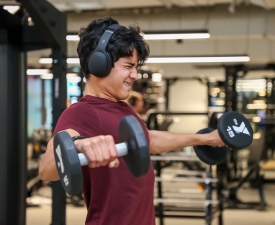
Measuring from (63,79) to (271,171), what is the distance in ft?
27.2

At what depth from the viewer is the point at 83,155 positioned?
100cm

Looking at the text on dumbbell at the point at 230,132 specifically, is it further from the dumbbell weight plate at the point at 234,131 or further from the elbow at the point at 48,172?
the elbow at the point at 48,172

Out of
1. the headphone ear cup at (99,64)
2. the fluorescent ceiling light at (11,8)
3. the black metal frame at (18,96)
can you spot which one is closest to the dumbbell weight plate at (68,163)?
the headphone ear cup at (99,64)

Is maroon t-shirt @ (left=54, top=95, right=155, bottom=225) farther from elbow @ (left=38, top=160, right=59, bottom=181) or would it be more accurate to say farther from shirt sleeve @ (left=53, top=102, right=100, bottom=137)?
elbow @ (left=38, top=160, right=59, bottom=181)

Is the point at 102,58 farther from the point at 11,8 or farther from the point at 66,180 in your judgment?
the point at 11,8

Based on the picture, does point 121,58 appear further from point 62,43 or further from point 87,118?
point 62,43

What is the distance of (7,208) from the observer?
125 inches

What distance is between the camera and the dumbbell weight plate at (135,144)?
3.38ft

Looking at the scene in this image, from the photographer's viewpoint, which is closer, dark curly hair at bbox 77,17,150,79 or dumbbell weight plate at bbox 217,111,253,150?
dark curly hair at bbox 77,17,150,79

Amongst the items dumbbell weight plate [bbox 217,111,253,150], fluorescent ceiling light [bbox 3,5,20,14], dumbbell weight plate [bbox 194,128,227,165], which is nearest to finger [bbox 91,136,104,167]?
dumbbell weight plate [bbox 217,111,253,150]

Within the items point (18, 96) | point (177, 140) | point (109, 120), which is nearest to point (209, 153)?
point (177, 140)

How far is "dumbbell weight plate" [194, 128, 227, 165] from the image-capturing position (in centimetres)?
169

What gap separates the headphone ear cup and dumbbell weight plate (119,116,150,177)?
302 mm

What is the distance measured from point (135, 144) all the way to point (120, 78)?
0.40m
